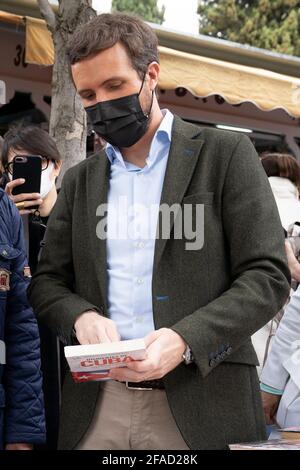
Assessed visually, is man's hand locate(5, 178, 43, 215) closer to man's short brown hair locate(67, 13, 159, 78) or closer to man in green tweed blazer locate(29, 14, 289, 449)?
man in green tweed blazer locate(29, 14, 289, 449)

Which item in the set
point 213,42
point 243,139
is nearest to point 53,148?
point 243,139

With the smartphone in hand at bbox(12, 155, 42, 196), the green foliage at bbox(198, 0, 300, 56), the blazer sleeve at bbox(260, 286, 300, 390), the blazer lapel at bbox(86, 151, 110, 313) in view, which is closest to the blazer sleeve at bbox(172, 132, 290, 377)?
the blazer lapel at bbox(86, 151, 110, 313)

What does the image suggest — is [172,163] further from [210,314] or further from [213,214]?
[210,314]

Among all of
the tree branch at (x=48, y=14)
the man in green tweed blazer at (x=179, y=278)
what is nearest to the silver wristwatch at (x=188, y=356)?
the man in green tweed blazer at (x=179, y=278)

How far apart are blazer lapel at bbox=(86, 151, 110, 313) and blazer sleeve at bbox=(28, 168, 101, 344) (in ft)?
0.26

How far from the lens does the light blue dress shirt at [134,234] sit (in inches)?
72.4

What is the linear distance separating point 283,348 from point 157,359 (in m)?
1.01

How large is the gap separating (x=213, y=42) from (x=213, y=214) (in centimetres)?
614

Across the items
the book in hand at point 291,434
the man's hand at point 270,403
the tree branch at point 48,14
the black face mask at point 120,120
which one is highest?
the tree branch at point 48,14

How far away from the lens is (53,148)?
318 centimetres

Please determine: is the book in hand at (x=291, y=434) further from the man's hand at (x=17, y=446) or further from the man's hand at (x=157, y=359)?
the man's hand at (x=17, y=446)

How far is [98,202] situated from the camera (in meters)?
1.96

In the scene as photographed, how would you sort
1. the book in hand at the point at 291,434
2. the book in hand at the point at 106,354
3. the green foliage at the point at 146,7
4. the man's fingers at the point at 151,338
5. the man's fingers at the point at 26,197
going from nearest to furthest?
the book in hand at the point at 106,354 < the man's fingers at the point at 151,338 < the book in hand at the point at 291,434 < the man's fingers at the point at 26,197 < the green foliage at the point at 146,7

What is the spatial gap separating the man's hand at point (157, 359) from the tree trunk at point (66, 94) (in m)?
2.22
